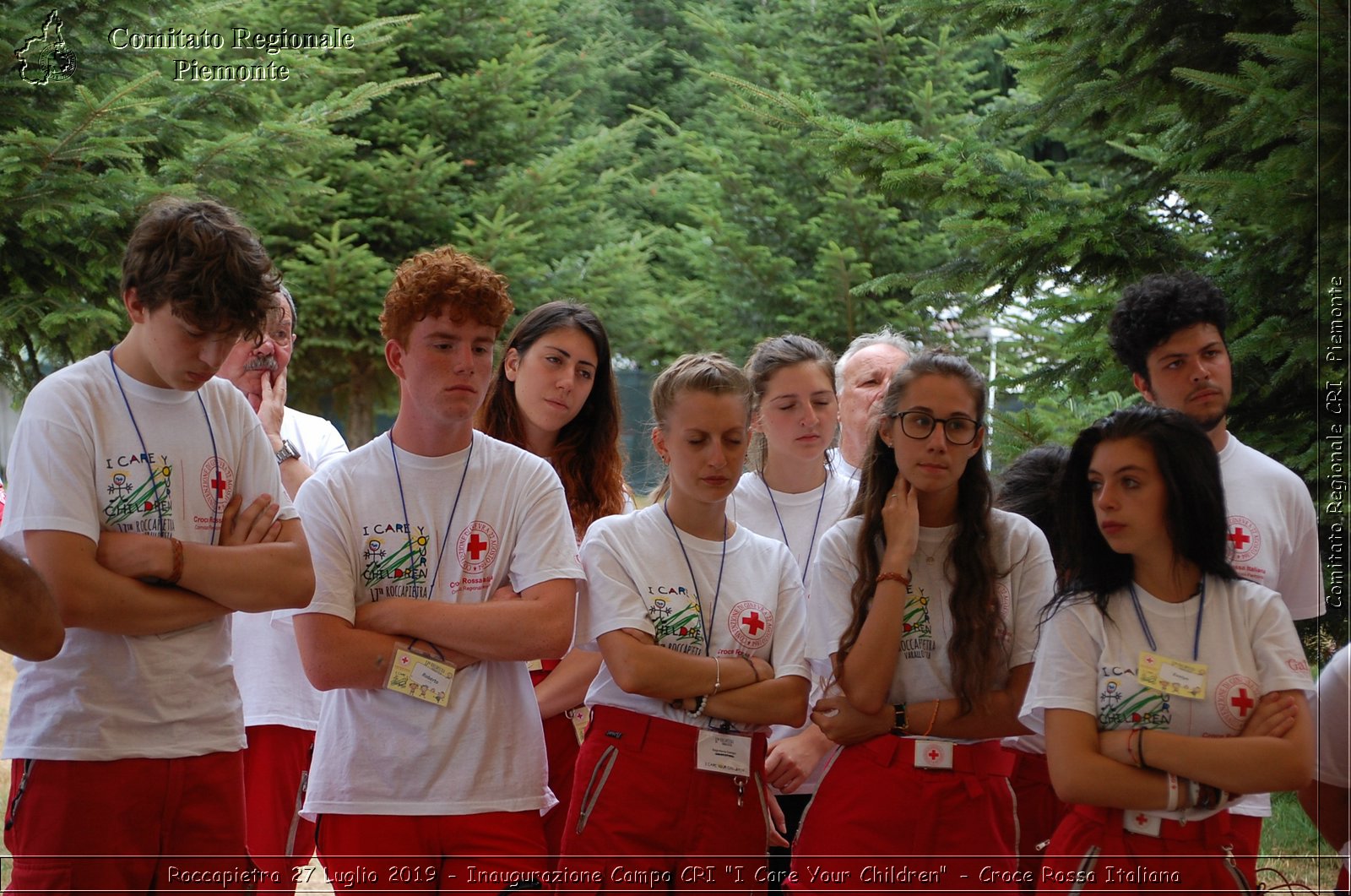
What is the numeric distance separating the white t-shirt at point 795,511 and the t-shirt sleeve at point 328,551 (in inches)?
42.9

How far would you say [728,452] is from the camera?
2.48 m

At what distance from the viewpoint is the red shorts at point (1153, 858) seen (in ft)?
6.75

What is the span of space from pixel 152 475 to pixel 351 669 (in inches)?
21.1

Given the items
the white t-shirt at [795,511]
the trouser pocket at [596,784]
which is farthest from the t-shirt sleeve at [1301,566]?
the trouser pocket at [596,784]

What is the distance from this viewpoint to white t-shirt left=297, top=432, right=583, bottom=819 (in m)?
2.16

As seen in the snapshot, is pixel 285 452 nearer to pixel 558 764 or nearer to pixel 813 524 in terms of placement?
pixel 558 764

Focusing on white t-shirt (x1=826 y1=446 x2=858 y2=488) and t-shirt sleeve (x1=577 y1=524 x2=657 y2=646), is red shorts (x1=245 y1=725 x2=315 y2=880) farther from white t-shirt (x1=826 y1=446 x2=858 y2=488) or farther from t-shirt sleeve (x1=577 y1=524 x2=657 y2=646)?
white t-shirt (x1=826 y1=446 x2=858 y2=488)

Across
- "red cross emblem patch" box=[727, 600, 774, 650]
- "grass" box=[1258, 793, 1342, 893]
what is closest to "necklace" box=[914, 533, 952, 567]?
"red cross emblem patch" box=[727, 600, 774, 650]

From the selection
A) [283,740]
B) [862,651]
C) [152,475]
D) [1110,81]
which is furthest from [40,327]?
[1110,81]

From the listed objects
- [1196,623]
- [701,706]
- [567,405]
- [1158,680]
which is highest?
[567,405]

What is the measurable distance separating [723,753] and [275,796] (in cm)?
125

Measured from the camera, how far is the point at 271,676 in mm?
2785

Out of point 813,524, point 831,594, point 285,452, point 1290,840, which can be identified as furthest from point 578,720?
point 1290,840

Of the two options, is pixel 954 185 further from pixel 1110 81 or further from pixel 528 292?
pixel 528 292
